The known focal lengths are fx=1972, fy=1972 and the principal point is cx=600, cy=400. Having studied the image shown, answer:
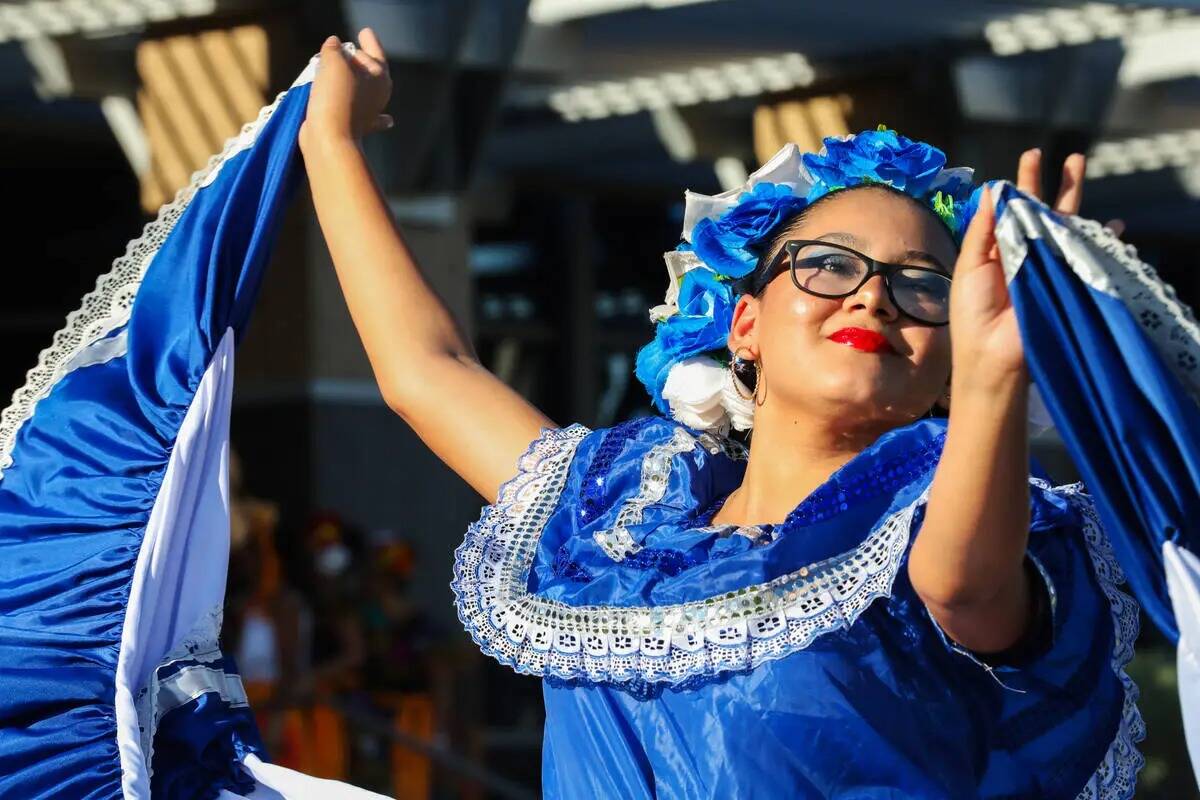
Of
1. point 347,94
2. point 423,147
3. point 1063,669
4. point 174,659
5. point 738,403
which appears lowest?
point 1063,669

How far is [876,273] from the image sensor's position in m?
2.12

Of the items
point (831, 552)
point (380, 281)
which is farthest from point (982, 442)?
point (380, 281)

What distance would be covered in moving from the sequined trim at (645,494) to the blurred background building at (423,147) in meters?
3.74

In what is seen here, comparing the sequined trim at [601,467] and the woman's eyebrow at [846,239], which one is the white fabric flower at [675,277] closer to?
the sequined trim at [601,467]

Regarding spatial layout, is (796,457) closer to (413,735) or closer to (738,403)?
(738,403)

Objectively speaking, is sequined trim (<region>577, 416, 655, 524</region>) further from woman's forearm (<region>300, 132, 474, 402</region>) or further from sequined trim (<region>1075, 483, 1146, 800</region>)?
sequined trim (<region>1075, 483, 1146, 800</region>)

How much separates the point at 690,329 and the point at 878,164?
34 centimetres

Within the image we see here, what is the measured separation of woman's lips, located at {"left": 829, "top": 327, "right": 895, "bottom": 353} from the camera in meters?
2.09

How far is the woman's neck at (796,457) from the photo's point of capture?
2.18m

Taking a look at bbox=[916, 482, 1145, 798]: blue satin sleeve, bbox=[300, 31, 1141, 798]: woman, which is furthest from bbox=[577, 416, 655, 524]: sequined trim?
bbox=[916, 482, 1145, 798]: blue satin sleeve

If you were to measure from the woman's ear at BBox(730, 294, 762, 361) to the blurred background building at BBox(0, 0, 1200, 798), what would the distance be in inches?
150

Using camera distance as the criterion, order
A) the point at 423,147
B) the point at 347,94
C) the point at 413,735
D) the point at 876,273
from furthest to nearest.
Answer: the point at 423,147 → the point at 413,735 → the point at 347,94 → the point at 876,273

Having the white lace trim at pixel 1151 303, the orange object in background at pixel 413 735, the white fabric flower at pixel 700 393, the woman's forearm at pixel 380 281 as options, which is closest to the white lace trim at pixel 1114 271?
the white lace trim at pixel 1151 303

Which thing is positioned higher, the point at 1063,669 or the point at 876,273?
the point at 876,273
